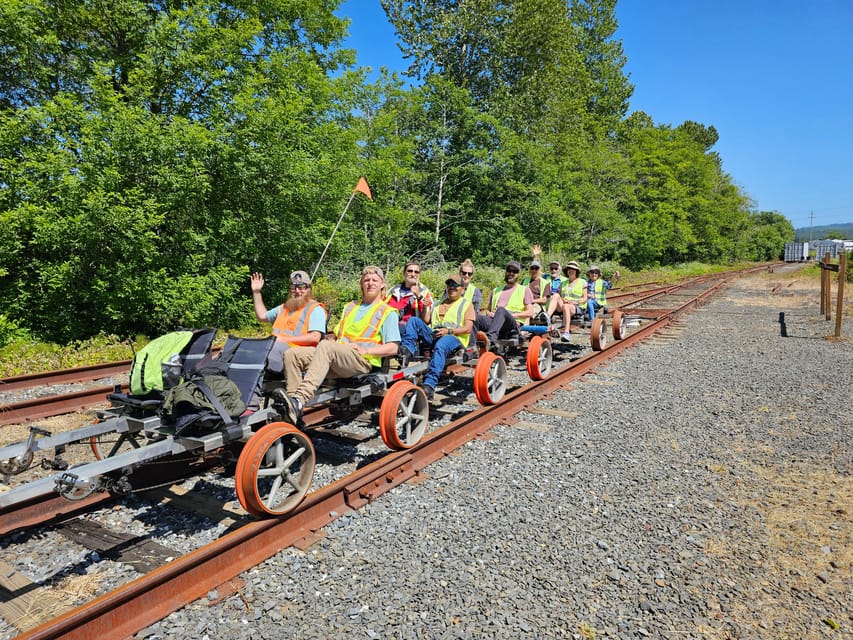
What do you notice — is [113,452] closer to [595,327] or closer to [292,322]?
[292,322]

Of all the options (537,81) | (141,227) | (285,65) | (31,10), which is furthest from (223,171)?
(537,81)

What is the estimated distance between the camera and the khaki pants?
4363mm

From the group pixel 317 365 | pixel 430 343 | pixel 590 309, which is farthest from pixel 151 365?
pixel 590 309

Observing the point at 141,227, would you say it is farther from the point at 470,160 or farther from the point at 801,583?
the point at 470,160

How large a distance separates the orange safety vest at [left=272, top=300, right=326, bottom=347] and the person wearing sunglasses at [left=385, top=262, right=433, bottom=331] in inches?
63.8

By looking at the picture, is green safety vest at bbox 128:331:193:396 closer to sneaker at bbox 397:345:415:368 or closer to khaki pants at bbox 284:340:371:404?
khaki pants at bbox 284:340:371:404

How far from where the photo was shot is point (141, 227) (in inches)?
390

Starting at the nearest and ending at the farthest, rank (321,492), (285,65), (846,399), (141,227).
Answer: (321,492), (846,399), (141,227), (285,65)

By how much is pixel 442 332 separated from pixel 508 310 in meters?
2.02

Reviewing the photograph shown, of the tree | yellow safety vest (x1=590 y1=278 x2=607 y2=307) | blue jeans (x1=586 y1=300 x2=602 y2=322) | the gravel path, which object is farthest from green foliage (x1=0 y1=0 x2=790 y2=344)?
yellow safety vest (x1=590 y1=278 x2=607 y2=307)

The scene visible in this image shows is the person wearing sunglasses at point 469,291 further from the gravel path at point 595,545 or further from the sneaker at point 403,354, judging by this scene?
the gravel path at point 595,545

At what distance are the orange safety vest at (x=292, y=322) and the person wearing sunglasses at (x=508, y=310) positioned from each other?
2.68 m

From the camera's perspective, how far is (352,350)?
4789mm

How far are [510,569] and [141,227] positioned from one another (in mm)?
9453
